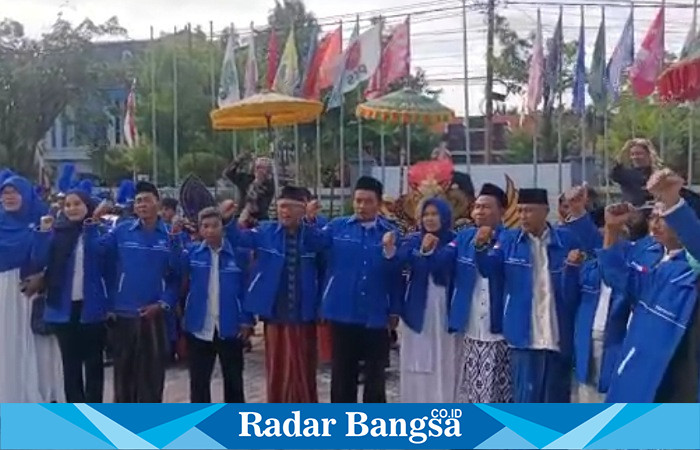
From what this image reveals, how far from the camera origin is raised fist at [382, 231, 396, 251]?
12.4ft

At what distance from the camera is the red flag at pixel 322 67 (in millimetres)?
4141

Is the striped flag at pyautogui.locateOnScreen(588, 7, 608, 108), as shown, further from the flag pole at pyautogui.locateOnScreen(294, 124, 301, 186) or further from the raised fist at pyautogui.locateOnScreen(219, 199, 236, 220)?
the raised fist at pyautogui.locateOnScreen(219, 199, 236, 220)

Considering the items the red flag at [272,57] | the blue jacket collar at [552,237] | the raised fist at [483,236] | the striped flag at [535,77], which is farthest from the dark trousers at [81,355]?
the striped flag at [535,77]

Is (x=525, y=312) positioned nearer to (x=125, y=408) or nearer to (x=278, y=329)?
(x=278, y=329)

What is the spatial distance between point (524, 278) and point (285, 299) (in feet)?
2.92

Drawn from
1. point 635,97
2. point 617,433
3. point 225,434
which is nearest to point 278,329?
point 225,434

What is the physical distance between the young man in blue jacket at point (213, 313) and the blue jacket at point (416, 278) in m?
0.60

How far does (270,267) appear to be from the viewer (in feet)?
12.8

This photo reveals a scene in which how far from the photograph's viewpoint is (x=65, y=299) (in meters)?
3.99

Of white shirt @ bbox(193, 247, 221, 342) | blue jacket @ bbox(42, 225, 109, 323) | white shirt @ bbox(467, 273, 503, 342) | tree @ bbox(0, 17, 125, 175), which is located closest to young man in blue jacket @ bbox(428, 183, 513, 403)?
white shirt @ bbox(467, 273, 503, 342)

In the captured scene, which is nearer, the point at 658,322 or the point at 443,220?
the point at 658,322

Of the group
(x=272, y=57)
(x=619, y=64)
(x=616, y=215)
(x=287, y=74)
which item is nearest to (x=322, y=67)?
(x=287, y=74)

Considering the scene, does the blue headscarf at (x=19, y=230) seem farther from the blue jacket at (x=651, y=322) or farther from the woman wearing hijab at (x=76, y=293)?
the blue jacket at (x=651, y=322)

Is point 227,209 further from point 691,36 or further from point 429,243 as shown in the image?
point 691,36
